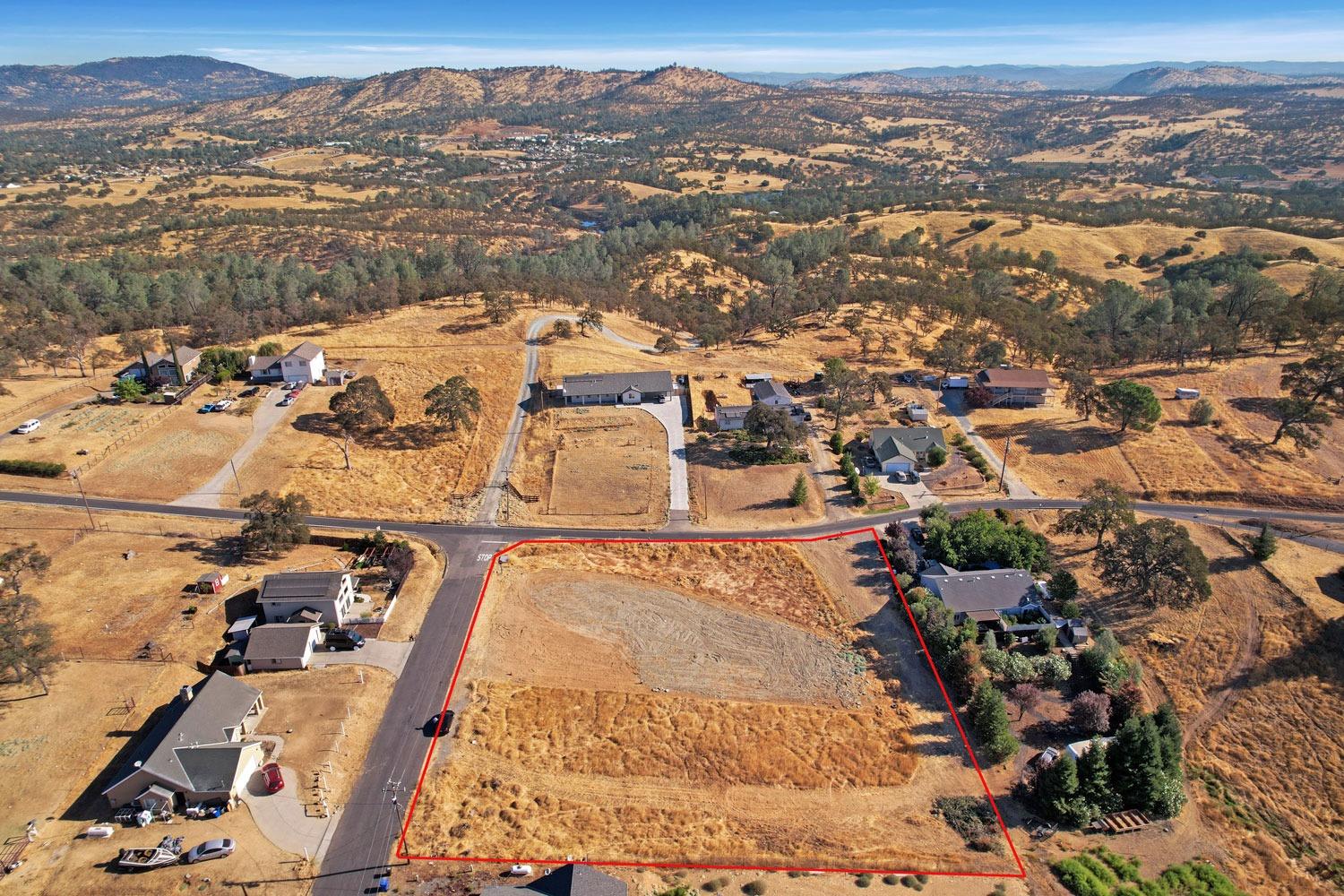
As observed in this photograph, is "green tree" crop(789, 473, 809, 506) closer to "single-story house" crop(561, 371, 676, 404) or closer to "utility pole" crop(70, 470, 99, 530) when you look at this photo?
"single-story house" crop(561, 371, 676, 404)

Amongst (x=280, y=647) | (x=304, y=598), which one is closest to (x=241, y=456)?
(x=304, y=598)

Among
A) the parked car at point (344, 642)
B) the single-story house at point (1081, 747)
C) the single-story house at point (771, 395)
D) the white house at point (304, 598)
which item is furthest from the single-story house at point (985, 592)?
the white house at point (304, 598)

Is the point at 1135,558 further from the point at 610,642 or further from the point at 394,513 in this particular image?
the point at 394,513

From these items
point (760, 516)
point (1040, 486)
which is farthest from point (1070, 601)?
point (760, 516)

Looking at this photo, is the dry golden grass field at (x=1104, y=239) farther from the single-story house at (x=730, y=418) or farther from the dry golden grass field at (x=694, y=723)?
the dry golden grass field at (x=694, y=723)

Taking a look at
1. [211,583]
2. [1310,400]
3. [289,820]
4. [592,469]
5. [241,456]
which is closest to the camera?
[289,820]

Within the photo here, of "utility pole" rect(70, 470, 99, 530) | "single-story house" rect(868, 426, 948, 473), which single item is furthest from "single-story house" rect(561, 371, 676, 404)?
"utility pole" rect(70, 470, 99, 530)

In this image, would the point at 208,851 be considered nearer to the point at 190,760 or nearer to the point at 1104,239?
the point at 190,760
